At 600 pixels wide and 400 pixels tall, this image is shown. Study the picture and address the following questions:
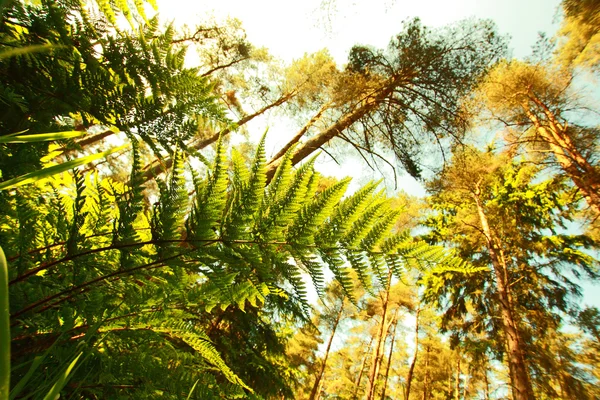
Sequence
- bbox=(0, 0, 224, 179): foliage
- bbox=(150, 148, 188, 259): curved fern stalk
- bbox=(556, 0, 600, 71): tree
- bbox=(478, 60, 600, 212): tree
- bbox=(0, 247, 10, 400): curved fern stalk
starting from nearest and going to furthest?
bbox=(0, 247, 10, 400): curved fern stalk, bbox=(150, 148, 188, 259): curved fern stalk, bbox=(0, 0, 224, 179): foliage, bbox=(556, 0, 600, 71): tree, bbox=(478, 60, 600, 212): tree

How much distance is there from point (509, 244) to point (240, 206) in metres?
11.9

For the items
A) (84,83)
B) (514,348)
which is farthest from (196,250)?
(514,348)

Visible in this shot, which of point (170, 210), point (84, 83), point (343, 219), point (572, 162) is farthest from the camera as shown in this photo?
point (572, 162)

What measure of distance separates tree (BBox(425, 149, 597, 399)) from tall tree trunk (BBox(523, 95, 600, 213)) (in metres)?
1.32

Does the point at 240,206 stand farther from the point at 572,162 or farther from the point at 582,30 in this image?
the point at 572,162

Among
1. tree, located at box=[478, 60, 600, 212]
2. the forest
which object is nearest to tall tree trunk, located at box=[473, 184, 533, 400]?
the forest

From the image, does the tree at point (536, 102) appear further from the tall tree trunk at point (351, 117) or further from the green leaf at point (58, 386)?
the green leaf at point (58, 386)

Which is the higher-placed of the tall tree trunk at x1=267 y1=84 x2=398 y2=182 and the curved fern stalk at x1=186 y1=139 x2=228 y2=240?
the tall tree trunk at x1=267 y1=84 x2=398 y2=182

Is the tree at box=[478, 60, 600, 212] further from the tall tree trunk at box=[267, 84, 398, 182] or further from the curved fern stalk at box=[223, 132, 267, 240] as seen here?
the curved fern stalk at box=[223, 132, 267, 240]

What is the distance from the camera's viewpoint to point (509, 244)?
9.86m

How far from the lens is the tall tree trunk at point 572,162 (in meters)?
6.49

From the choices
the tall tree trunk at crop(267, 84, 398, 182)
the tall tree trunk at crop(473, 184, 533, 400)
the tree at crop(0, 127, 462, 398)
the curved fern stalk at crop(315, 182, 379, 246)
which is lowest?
the tree at crop(0, 127, 462, 398)

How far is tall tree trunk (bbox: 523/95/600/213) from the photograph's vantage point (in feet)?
21.3

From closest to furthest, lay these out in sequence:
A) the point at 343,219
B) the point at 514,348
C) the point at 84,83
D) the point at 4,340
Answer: the point at 4,340, the point at 343,219, the point at 84,83, the point at 514,348
